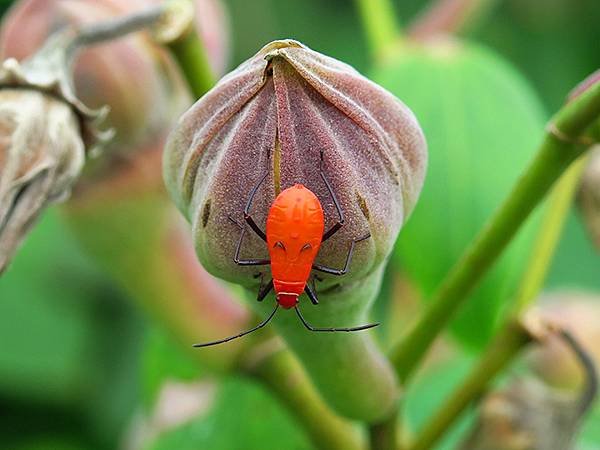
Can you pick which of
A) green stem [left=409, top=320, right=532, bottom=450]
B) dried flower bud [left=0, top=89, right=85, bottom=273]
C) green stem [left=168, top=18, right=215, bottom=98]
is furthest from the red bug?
green stem [left=409, top=320, right=532, bottom=450]

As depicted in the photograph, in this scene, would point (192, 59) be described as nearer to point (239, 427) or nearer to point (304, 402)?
point (304, 402)

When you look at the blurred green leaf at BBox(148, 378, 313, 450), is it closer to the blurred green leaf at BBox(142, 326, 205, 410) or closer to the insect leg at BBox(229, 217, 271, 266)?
the blurred green leaf at BBox(142, 326, 205, 410)

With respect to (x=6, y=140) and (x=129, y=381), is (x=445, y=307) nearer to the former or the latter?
(x=6, y=140)

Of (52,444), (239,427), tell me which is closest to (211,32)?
(239,427)

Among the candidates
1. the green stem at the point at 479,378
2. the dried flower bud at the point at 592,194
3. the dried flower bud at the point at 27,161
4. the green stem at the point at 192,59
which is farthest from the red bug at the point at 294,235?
the dried flower bud at the point at 592,194

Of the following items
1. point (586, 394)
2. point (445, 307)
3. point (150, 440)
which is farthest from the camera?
point (150, 440)

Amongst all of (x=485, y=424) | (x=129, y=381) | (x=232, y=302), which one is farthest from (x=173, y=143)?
(x=129, y=381)
